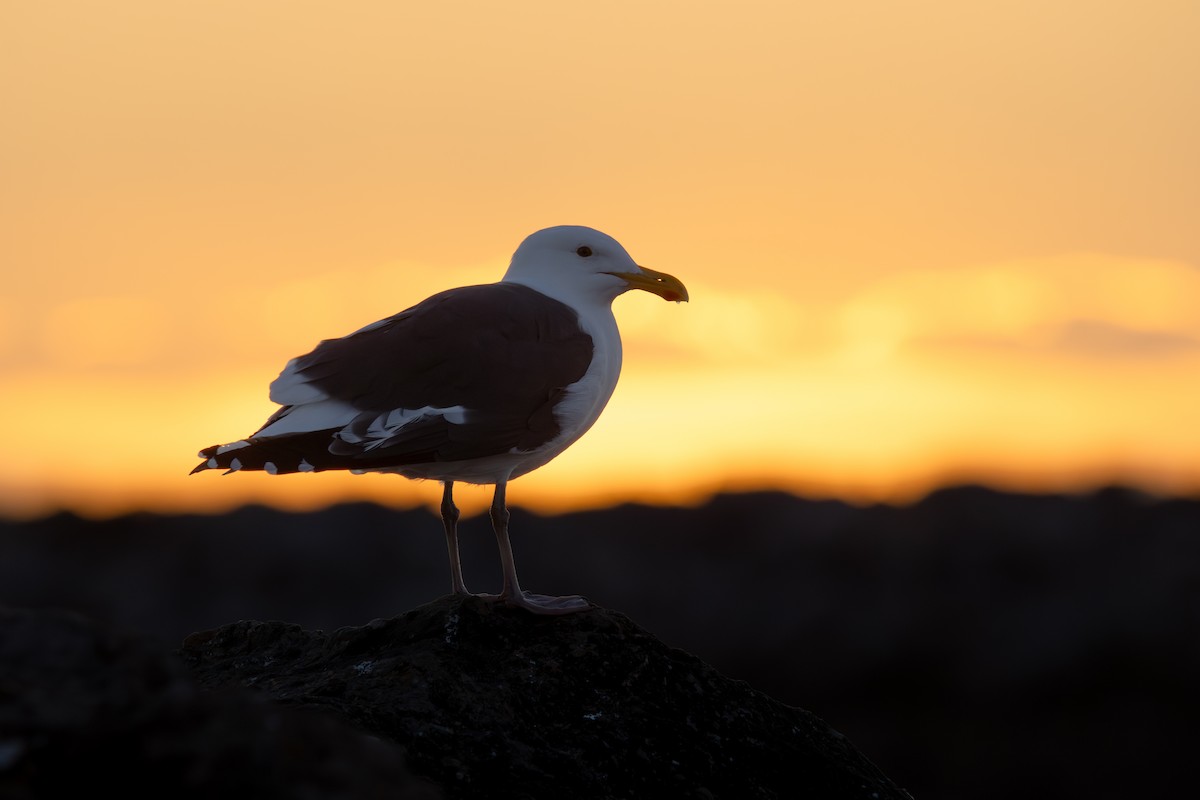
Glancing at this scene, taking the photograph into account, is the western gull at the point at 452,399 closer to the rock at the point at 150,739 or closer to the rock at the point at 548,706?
the rock at the point at 548,706

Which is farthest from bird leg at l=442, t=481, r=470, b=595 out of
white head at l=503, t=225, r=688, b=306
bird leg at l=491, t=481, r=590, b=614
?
Answer: white head at l=503, t=225, r=688, b=306

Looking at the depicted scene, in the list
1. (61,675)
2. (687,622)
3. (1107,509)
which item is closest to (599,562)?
(687,622)

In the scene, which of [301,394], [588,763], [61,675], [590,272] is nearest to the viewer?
[61,675]

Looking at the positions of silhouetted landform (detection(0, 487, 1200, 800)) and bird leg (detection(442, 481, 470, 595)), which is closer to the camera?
bird leg (detection(442, 481, 470, 595))

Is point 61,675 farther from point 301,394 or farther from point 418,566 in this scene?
point 418,566

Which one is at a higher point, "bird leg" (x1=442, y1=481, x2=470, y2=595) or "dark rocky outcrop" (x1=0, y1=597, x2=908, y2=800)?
"bird leg" (x1=442, y1=481, x2=470, y2=595)

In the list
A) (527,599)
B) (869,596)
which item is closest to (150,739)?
(527,599)

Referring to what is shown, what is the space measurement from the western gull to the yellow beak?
2.50 feet

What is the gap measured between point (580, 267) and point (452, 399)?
1844 mm

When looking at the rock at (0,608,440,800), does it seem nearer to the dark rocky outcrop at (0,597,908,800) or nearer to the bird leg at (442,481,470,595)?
the dark rocky outcrop at (0,597,908,800)

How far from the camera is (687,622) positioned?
20734 mm

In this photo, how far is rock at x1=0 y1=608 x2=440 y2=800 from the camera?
127 inches

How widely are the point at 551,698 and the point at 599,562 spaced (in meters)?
15.5

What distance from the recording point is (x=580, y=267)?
890cm
